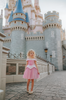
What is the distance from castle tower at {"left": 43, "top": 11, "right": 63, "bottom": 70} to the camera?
26.2 metres

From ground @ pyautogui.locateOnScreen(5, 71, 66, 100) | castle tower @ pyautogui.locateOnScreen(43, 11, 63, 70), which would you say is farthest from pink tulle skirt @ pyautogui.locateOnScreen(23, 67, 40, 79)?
castle tower @ pyautogui.locateOnScreen(43, 11, 63, 70)

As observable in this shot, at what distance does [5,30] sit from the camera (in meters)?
36.8

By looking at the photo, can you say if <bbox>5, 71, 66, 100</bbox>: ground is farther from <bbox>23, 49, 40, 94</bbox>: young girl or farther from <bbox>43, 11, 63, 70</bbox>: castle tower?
<bbox>43, 11, 63, 70</bbox>: castle tower

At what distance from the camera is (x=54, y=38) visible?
1072 inches

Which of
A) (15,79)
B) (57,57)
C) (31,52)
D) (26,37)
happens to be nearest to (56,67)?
(57,57)

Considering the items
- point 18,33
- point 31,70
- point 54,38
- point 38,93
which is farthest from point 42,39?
point 38,93

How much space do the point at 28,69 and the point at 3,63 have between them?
1.02 meters

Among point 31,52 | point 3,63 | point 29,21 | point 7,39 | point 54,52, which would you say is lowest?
point 3,63

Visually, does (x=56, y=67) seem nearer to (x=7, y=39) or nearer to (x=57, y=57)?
(x=57, y=57)


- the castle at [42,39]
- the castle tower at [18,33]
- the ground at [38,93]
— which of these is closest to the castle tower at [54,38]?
the castle at [42,39]

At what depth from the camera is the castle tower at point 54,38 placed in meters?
26.2

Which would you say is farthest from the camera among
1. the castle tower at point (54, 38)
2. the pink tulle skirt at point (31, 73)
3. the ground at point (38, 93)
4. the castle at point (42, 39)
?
the castle at point (42, 39)

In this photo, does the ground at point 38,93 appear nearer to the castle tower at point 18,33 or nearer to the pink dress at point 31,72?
the pink dress at point 31,72

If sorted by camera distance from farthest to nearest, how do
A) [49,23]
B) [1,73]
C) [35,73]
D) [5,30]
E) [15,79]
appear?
[5,30], [49,23], [15,79], [35,73], [1,73]
